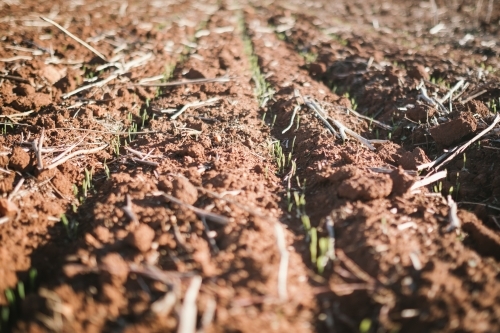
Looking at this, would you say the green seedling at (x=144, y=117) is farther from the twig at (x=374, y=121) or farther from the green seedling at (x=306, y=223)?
the twig at (x=374, y=121)

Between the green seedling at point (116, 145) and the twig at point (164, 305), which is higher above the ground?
the twig at point (164, 305)

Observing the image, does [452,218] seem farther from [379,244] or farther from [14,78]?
[14,78]

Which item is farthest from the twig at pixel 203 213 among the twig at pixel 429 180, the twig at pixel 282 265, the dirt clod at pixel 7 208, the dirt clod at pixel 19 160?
the twig at pixel 429 180

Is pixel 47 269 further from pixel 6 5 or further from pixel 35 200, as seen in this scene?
pixel 6 5

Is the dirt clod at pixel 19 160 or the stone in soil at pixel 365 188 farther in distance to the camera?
the dirt clod at pixel 19 160

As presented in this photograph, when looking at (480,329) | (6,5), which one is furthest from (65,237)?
(6,5)

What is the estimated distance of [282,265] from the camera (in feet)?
5.56

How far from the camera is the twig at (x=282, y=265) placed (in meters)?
1.58

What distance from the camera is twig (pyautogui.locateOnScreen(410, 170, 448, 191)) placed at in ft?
7.61

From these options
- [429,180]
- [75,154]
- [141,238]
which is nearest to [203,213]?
[141,238]

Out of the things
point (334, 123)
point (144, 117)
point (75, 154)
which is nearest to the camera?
point (75, 154)

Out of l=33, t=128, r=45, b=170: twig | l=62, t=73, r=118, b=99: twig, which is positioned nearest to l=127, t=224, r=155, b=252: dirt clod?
l=33, t=128, r=45, b=170: twig

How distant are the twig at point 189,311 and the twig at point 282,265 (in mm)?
387

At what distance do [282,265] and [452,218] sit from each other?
1139 millimetres
